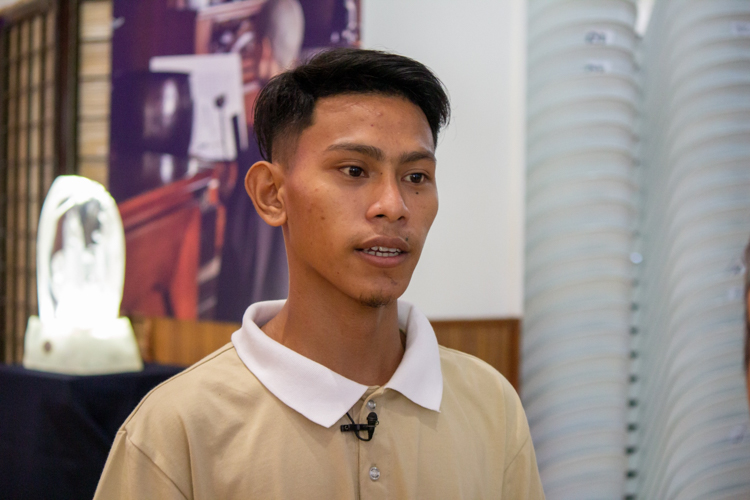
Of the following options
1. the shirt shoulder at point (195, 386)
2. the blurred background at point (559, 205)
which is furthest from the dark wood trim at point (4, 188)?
the shirt shoulder at point (195, 386)

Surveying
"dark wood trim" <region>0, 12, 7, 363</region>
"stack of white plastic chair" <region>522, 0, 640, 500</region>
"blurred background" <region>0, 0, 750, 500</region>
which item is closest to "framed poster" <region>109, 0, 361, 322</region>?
"blurred background" <region>0, 0, 750, 500</region>

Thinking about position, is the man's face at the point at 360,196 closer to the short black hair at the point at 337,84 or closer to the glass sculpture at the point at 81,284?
the short black hair at the point at 337,84

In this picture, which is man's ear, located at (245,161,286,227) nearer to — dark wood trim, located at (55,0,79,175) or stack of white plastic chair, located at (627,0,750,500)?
stack of white plastic chair, located at (627,0,750,500)

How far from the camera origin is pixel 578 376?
7.74 feet

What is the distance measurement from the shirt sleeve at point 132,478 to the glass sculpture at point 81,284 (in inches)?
69.8

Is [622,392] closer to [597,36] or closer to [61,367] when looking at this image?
[597,36]

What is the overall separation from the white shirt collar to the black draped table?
5.23ft

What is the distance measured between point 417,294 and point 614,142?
90cm

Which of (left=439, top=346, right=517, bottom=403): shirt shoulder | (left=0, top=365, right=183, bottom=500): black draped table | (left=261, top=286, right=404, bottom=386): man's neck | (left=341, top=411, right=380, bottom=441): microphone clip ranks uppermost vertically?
(left=261, top=286, right=404, bottom=386): man's neck

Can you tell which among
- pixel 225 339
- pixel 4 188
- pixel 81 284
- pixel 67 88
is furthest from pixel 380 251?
pixel 4 188

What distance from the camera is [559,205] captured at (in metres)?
2.40

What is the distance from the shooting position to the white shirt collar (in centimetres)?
103

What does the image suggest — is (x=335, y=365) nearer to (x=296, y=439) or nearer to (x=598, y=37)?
(x=296, y=439)

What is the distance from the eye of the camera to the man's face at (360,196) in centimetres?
99
